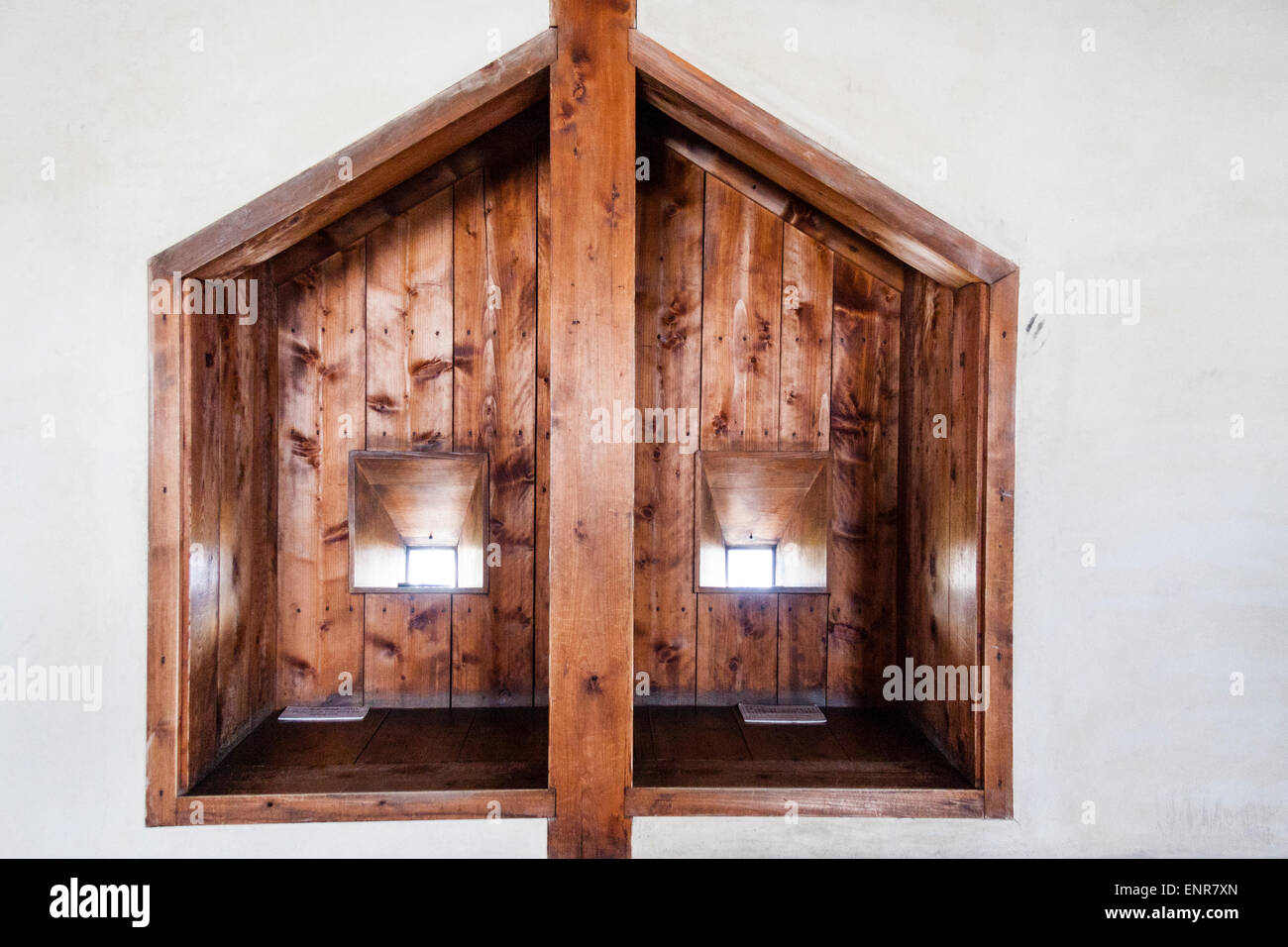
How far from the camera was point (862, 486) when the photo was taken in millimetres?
2527

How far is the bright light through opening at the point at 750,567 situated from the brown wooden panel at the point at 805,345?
1.20 feet

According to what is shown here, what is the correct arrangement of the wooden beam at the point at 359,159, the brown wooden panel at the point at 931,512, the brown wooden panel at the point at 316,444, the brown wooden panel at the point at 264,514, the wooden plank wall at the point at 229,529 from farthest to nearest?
the brown wooden panel at the point at 316,444, the brown wooden panel at the point at 264,514, the brown wooden panel at the point at 931,512, the wooden plank wall at the point at 229,529, the wooden beam at the point at 359,159

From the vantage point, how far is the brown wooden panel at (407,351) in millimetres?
2459

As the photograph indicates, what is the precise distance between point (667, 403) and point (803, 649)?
94 centimetres

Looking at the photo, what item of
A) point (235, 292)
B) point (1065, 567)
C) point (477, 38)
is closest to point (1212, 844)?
point (1065, 567)

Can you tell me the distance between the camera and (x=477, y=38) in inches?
70.4

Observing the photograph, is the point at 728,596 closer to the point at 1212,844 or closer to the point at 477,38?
Result: the point at 1212,844

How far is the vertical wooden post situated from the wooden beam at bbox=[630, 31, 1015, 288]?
3.6 inches

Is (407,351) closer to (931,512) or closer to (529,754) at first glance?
(529,754)

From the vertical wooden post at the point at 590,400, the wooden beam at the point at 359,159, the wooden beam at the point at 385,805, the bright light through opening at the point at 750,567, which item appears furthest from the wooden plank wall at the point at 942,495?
the wooden beam at the point at 359,159

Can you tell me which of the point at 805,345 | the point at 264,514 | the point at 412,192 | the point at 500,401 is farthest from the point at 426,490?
the point at 805,345

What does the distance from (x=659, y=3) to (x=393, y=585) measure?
6.10ft

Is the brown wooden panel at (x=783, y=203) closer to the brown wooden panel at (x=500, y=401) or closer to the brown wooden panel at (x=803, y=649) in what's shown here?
the brown wooden panel at (x=500, y=401)
